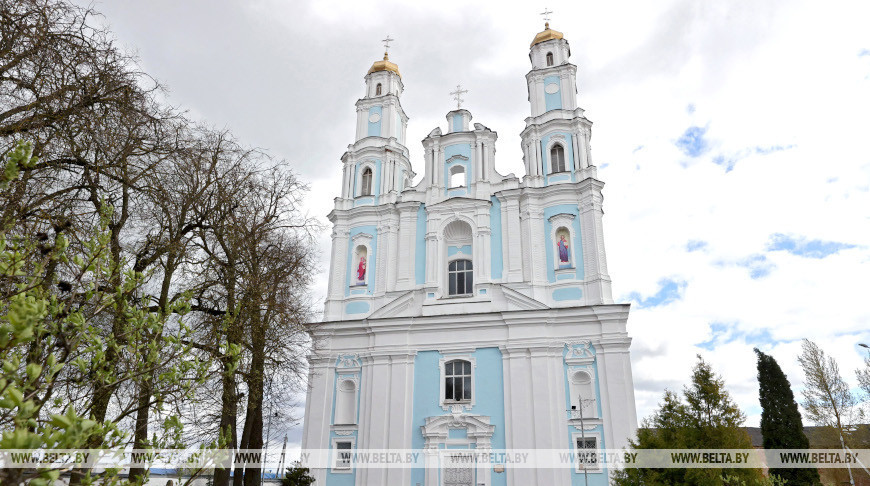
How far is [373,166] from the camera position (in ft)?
92.6

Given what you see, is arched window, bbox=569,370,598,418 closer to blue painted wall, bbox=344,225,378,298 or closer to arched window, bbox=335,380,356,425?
arched window, bbox=335,380,356,425

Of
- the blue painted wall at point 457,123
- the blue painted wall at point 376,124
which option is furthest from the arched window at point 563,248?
the blue painted wall at point 376,124

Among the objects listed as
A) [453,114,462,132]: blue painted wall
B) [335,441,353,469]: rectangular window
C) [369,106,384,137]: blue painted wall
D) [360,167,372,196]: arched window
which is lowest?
[335,441,353,469]: rectangular window

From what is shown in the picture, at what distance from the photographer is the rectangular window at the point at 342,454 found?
22.0m

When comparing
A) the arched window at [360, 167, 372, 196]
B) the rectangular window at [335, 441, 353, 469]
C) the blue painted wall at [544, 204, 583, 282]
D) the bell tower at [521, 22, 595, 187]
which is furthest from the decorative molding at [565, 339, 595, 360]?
the arched window at [360, 167, 372, 196]

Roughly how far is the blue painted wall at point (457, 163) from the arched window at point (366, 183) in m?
3.98

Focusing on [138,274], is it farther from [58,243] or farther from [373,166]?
[373,166]

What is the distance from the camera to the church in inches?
830

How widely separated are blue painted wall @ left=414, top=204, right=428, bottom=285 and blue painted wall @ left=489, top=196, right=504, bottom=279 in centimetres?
309

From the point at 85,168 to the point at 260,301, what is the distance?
6868 millimetres

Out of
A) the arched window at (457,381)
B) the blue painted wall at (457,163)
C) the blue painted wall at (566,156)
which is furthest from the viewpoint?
the blue painted wall at (457,163)

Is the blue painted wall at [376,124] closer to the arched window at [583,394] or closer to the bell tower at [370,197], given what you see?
the bell tower at [370,197]

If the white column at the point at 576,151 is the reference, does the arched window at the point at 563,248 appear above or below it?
below

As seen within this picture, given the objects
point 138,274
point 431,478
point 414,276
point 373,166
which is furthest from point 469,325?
point 138,274
